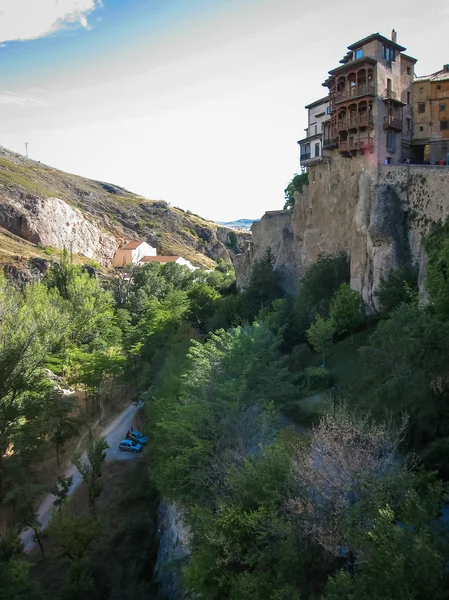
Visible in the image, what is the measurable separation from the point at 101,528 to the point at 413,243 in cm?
2502

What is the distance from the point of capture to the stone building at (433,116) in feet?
115

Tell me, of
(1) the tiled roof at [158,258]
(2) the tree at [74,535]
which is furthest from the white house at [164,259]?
(2) the tree at [74,535]

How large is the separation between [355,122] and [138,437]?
1073 inches

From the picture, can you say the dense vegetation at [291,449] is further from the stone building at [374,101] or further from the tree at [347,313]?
the stone building at [374,101]

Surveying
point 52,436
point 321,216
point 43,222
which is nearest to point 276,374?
point 52,436

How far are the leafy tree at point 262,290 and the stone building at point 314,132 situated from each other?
10903 mm

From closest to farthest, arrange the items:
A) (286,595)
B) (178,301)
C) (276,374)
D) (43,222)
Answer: (286,595), (276,374), (178,301), (43,222)

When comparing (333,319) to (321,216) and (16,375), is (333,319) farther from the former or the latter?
(16,375)

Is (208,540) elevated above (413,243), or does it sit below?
below

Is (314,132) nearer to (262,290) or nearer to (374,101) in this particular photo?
(374,101)

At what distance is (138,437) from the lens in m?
30.7

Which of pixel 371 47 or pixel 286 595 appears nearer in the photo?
pixel 286 595

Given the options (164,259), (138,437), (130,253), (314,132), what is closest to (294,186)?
(314,132)

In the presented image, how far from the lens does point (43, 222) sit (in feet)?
303
